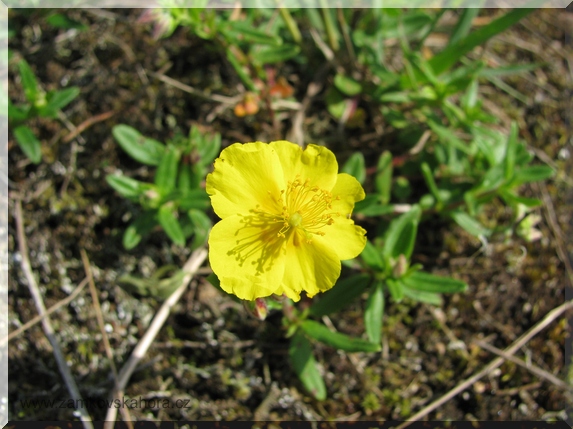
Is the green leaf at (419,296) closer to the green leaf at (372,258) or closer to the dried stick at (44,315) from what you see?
the green leaf at (372,258)

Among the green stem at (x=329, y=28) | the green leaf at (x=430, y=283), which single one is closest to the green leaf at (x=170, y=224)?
the green leaf at (x=430, y=283)

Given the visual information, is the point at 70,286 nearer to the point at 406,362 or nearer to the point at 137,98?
the point at 137,98

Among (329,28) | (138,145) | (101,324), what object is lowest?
(101,324)

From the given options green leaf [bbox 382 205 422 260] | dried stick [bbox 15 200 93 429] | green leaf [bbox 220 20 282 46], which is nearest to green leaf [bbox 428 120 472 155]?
green leaf [bbox 382 205 422 260]

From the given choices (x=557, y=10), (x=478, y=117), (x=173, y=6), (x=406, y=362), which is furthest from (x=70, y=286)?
(x=557, y=10)

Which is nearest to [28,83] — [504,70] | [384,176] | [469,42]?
[384,176]

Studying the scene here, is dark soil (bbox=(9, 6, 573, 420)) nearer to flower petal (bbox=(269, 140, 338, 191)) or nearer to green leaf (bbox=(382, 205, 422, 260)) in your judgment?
green leaf (bbox=(382, 205, 422, 260))

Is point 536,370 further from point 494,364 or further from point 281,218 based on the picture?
point 281,218
